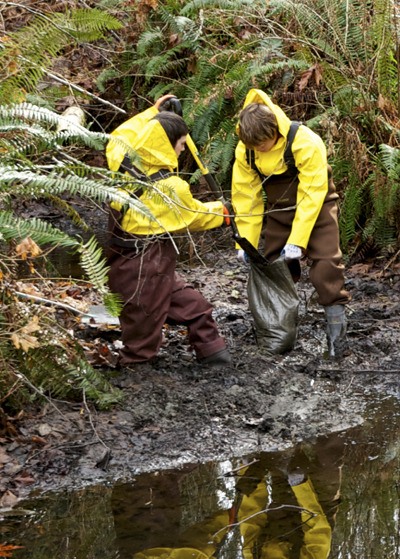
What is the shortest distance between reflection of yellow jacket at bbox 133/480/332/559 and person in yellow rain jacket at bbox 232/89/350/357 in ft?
6.73

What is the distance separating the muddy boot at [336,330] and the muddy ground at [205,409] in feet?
0.27

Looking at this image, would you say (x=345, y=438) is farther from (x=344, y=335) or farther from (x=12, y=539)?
(x=12, y=539)

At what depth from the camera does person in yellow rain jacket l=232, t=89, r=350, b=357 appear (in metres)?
5.81

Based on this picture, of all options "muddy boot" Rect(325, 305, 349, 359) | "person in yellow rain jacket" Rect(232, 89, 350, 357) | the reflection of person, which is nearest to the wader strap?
"person in yellow rain jacket" Rect(232, 89, 350, 357)

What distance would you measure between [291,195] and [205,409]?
5.36ft

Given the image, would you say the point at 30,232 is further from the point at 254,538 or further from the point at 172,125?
the point at 254,538

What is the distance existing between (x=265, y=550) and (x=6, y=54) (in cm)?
291

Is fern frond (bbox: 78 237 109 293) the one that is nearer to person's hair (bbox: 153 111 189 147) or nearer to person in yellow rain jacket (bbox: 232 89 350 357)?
person's hair (bbox: 153 111 189 147)

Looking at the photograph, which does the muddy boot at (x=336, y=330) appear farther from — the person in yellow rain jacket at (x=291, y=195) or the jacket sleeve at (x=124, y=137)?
the jacket sleeve at (x=124, y=137)

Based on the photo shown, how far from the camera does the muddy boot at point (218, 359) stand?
235 inches

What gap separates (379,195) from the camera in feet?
25.2

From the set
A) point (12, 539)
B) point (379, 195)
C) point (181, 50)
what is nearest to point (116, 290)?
point (12, 539)

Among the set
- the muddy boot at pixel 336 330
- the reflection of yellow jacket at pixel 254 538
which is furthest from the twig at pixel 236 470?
the muddy boot at pixel 336 330

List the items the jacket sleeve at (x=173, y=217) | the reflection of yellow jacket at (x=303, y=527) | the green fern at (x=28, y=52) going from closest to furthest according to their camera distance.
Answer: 1. the reflection of yellow jacket at (x=303, y=527)
2. the green fern at (x=28, y=52)
3. the jacket sleeve at (x=173, y=217)
